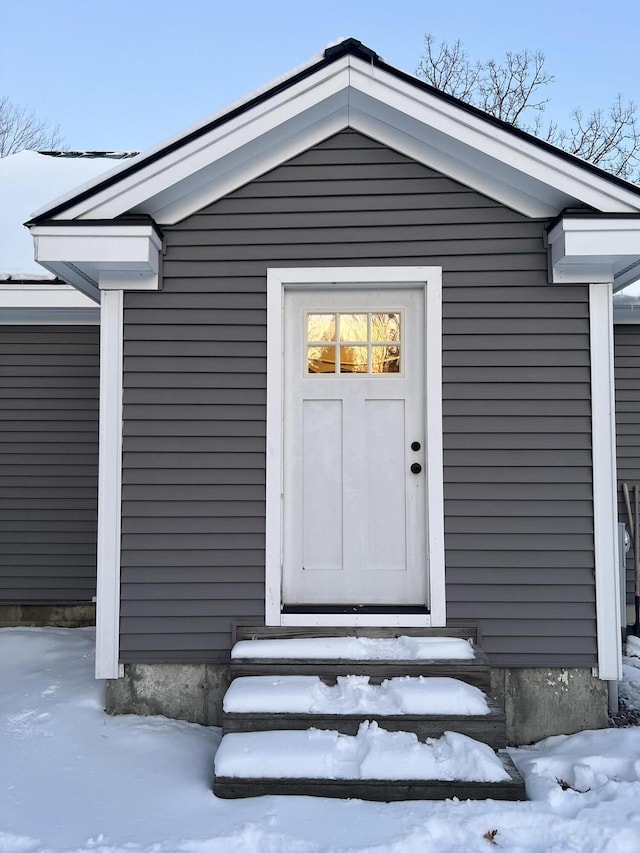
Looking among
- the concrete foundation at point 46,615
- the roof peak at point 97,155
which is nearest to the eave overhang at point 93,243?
the concrete foundation at point 46,615

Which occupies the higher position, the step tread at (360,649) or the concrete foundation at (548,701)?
the step tread at (360,649)

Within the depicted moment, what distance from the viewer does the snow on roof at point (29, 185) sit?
6.32m

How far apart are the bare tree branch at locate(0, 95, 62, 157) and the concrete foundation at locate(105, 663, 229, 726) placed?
2066 centimetres

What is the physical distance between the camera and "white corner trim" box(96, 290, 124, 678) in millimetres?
3717

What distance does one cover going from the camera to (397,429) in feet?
13.0

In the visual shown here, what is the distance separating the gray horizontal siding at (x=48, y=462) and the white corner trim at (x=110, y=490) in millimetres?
2295

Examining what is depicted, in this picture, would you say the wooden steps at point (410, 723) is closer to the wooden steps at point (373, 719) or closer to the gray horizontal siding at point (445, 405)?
the wooden steps at point (373, 719)

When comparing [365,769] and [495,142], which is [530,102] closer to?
[495,142]

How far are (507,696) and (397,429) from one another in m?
1.68

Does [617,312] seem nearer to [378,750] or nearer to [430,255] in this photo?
[430,255]

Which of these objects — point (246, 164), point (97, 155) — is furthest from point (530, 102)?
point (246, 164)

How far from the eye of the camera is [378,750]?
2.82 m

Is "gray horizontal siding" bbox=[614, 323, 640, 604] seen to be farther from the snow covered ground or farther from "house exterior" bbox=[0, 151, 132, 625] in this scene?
"house exterior" bbox=[0, 151, 132, 625]

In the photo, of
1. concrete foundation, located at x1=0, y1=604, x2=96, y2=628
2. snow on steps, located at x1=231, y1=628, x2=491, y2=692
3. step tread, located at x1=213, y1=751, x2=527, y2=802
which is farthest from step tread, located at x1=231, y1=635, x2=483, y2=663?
concrete foundation, located at x1=0, y1=604, x2=96, y2=628
